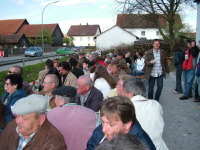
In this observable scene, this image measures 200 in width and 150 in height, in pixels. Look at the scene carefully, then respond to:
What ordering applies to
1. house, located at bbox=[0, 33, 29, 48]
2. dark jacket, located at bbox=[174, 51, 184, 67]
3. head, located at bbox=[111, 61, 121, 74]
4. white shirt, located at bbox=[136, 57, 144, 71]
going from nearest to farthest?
1. head, located at bbox=[111, 61, 121, 74]
2. dark jacket, located at bbox=[174, 51, 184, 67]
3. white shirt, located at bbox=[136, 57, 144, 71]
4. house, located at bbox=[0, 33, 29, 48]

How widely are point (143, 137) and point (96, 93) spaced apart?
8.00 ft

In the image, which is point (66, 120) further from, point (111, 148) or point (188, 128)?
point (188, 128)

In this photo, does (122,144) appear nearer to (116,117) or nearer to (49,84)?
(116,117)

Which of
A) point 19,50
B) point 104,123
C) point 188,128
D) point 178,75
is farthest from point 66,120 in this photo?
point 19,50

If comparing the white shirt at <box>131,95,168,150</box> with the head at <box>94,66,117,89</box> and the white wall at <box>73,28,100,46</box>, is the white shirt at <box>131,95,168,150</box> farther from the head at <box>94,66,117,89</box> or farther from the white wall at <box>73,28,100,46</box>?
the white wall at <box>73,28,100,46</box>

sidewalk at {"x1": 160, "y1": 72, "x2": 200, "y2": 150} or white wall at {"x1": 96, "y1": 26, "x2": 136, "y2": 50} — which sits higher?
white wall at {"x1": 96, "y1": 26, "x2": 136, "y2": 50}

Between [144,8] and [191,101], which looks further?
[144,8]

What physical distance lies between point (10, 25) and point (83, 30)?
34.3 metres

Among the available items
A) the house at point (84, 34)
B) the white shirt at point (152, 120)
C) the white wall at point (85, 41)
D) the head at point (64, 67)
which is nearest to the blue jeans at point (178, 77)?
the head at point (64, 67)

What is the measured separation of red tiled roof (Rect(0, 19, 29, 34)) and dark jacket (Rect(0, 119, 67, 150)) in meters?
67.3

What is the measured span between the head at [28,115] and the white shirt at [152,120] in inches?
48.1

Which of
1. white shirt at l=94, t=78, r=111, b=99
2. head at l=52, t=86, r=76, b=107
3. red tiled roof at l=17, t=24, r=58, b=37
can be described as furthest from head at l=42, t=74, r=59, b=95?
red tiled roof at l=17, t=24, r=58, b=37

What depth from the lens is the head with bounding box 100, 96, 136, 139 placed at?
2303 mm

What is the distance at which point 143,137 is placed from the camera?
90.9 inches
